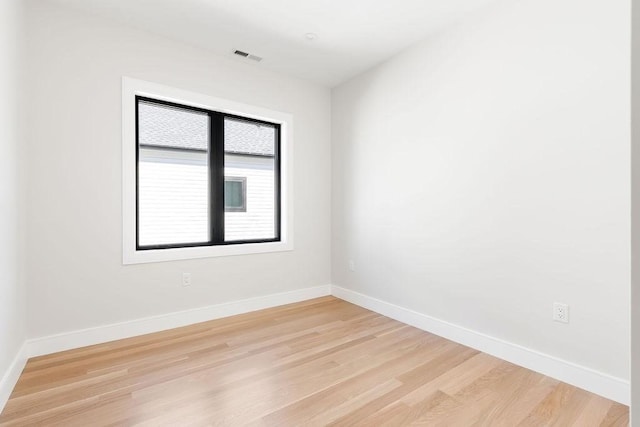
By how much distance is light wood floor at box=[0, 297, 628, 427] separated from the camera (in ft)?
5.28

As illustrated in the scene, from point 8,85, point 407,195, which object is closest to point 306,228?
point 407,195

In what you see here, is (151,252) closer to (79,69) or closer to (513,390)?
(79,69)

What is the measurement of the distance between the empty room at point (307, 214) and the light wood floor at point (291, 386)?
0.02 meters

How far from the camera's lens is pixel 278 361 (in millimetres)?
2188

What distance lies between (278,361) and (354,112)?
262 centimetres

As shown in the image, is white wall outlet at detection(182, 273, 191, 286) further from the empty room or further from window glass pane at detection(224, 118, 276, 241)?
window glass pane at detection(224, 118, 276, 241)

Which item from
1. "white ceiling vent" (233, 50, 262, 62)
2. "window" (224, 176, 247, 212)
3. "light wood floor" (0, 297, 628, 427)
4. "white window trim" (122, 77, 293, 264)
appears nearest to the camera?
"light wood floor" (0, 297, 628, 427)

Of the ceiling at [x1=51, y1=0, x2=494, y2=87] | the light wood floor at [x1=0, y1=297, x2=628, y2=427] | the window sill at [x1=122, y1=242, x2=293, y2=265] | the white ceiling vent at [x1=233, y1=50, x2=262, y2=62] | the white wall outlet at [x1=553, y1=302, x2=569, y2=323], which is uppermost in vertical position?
the ceiling at [x1=51, y1=0, x2=494, y2=87]

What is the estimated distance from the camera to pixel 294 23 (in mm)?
2590

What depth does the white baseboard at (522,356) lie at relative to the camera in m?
1.77

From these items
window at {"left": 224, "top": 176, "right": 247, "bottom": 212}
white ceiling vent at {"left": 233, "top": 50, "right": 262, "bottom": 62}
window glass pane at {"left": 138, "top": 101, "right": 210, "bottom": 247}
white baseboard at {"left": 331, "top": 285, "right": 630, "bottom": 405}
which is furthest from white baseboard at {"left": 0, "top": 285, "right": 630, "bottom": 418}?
white ceiling vent at {"left": 233, "top": 50, "right": 262, "bottom": 62}

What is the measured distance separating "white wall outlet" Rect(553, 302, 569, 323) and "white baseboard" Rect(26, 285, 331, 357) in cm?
234

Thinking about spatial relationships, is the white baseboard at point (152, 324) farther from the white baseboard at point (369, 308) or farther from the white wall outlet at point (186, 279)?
the white wall outlet at point (186, 279)

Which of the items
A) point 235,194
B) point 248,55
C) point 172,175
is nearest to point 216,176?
point 235,194
